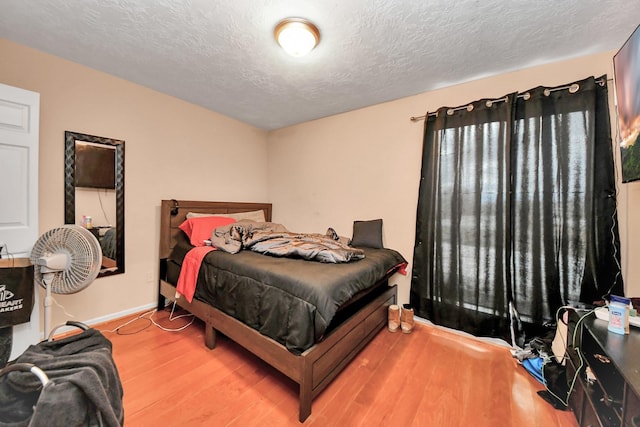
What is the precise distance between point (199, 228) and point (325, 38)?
6.94 feet

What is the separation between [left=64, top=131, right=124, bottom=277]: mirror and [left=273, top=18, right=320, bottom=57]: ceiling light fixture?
6.39 feet

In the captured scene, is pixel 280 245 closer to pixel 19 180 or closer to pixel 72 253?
pixel 72 253

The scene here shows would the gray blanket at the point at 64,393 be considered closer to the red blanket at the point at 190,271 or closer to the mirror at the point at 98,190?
the red blanket at the point at 190,271

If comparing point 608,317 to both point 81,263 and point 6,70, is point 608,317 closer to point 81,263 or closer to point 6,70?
point 81,263

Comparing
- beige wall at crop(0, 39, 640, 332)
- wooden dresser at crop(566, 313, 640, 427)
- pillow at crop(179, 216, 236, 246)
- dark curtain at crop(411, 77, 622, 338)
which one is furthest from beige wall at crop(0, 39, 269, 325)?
wooden dresser at crop(566, 313, 640, 427)

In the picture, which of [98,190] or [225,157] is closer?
[98,190]

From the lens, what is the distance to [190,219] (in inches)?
105

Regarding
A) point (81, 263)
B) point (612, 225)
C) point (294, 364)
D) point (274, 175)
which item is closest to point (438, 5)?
point (612, 225)

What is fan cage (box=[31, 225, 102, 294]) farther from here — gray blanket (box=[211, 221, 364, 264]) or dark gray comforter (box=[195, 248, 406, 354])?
gray blanket (box=[211, 221, 364, 264])

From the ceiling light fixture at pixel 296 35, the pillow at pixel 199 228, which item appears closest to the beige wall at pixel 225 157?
the pillow at pixel 199 228

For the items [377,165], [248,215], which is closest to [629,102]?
[377,165]

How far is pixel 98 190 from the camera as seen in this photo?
230cm

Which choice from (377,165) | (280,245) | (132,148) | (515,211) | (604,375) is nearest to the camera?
(604,375)

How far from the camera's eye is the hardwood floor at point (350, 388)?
141 centimetres
